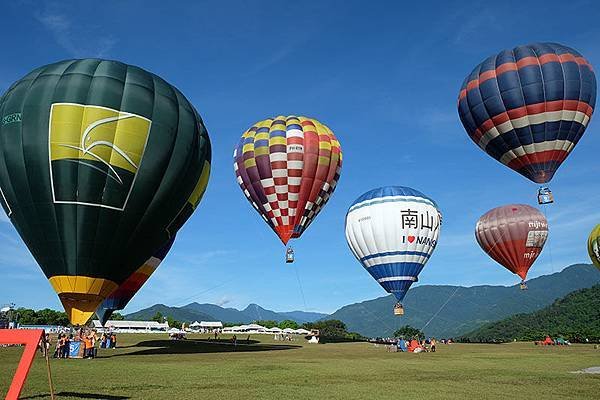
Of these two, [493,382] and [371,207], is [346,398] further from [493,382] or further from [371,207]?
[371,207]

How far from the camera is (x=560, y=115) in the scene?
32.6 meters

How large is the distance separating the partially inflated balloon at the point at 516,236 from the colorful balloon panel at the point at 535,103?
15.1m

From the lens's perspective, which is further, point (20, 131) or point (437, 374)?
point (20, 131)

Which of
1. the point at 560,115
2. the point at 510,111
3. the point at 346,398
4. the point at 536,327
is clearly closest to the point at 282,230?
the point at 510,111

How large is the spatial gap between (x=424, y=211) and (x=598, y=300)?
10672cm

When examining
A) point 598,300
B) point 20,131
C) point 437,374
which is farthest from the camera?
point 598,300

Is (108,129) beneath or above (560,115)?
beneath

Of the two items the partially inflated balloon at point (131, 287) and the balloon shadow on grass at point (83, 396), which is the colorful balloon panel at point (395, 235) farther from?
the balloon shadow on grass at point (83, 396)

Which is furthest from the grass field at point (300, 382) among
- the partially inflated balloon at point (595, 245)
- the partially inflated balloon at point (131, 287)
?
the partially inflated balloon at point (595, 245)

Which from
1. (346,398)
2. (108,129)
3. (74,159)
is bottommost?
(346,398)

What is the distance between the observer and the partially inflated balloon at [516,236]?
48.5 metres

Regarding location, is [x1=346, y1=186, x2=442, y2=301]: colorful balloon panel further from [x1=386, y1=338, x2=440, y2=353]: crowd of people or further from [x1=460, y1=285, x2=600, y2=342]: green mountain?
[x1=460, y1=285, x2=600, y2=342]: green mountain

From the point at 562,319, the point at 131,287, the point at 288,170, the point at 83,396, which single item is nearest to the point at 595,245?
the point at 288,170

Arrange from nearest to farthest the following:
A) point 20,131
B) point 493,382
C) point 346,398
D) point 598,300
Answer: point 346,398 → point 493,382 → point 20,131 → point 598,300
